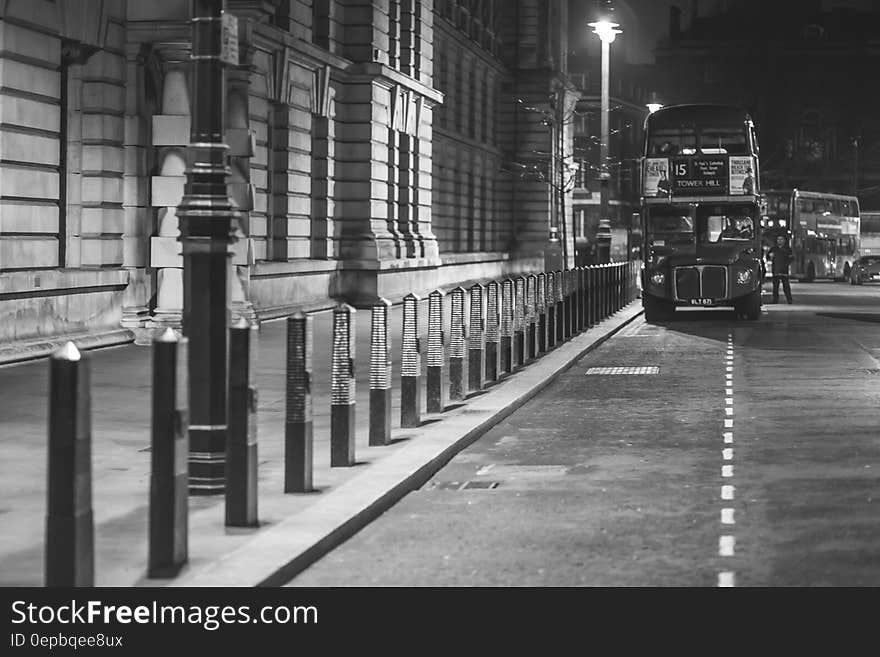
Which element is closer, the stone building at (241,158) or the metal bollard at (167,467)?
the metal bollard at (167,467)

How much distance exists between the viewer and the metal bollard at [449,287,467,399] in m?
15.6

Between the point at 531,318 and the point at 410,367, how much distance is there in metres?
8.39

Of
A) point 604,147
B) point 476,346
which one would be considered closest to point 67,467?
point 476,346

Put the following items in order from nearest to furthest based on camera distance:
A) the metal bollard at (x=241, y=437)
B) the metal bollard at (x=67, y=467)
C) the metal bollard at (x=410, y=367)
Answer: the metal bollard at (x=67, y=467) < the metal bollard at (x=241, y=437) < the metal bollard at (x=410, y=367)

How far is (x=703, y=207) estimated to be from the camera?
33.3 meters

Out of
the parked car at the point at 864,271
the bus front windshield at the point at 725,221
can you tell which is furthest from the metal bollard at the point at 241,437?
the parked car at the point at 864,271

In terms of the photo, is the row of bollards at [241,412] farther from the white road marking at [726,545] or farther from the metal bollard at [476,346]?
the white road marking at [726,545]

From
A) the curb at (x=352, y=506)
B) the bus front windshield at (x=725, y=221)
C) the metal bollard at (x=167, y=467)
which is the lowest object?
the curb at (x=352, y=506)

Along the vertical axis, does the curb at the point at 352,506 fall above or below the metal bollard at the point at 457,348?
below

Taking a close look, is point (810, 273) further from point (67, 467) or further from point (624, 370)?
point (67, 467)

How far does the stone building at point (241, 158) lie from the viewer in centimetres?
2017

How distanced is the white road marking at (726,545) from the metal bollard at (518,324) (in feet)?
36.6
